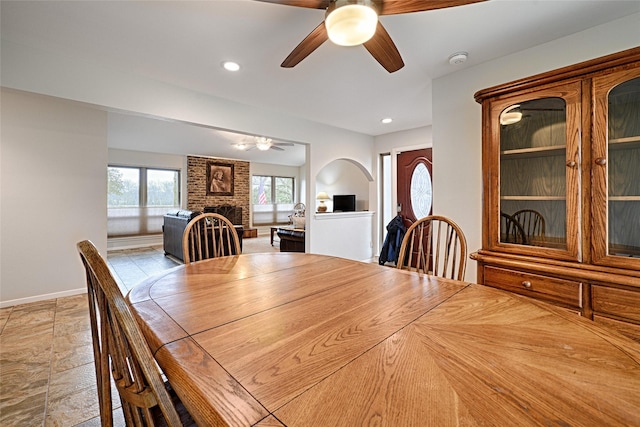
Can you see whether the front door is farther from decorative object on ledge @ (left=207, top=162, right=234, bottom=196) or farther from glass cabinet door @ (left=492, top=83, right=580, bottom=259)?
decorative object on ledge @ (left=207, top=162, right=234, bottom=196)

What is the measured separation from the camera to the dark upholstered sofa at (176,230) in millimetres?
4920

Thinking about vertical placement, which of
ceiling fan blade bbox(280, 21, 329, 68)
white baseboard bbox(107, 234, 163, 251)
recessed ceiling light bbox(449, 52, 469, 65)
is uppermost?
recessed ceiling light bbox(449, 52, 469, 65)

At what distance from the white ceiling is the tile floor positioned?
7.63ft

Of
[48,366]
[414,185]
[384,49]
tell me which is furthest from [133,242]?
[384,49]

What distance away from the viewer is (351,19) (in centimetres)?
133

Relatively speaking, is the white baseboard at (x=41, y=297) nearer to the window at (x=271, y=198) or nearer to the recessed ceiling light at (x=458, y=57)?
the recessed ceiling light at (x=458, y=57)

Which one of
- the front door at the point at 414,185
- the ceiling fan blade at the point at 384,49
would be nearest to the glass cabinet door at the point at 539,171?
the ceiling fan blade at the point at 384,49

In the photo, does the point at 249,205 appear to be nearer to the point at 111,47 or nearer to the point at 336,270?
the point at 111,47

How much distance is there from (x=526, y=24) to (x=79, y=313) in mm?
4490

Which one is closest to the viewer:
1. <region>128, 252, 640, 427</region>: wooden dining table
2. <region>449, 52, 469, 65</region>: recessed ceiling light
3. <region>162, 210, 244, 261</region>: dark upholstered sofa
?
<region>128, 252, 640, 427</region>: wooden dining table

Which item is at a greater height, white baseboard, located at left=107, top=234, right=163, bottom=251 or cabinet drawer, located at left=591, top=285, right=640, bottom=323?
cabinet drawer, located at left=591, top=285, right=640, bottom=323

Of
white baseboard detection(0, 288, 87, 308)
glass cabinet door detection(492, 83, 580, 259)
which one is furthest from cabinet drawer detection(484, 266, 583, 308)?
white baseboard detection(0, 288, 87, 308)

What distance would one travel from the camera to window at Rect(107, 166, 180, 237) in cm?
668

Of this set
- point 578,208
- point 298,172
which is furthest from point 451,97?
point 298,172
